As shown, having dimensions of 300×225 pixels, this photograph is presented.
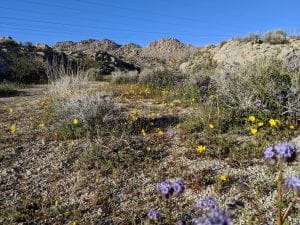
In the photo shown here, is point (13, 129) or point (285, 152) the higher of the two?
point (285, 152)

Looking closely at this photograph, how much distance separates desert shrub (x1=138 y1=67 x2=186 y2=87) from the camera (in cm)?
1264

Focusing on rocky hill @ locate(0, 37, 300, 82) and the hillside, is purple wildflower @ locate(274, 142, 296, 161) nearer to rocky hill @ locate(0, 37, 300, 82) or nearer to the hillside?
the hillside

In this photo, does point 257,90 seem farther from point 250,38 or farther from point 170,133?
point 250,38

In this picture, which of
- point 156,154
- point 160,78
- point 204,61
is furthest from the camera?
point 204,61

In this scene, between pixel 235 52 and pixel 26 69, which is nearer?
pixel 235 52

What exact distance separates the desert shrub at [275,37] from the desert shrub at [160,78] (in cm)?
398

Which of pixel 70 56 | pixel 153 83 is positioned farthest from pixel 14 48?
pixel 153 83

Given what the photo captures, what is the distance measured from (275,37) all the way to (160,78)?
15.1 ft

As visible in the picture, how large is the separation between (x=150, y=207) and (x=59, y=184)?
4.17ft

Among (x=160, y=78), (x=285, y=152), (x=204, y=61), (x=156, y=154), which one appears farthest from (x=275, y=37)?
(x=285, y=152)

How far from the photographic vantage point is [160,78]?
13906 mm

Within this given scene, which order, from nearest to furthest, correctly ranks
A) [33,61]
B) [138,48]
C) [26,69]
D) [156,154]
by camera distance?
[156,154] → [26,69] → [33,61] → [138,48]

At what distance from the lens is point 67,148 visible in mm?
6293

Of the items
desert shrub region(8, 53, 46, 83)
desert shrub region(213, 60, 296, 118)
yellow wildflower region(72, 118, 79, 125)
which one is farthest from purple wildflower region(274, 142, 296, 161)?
desert shrub region(8, 53, 46, 83)
